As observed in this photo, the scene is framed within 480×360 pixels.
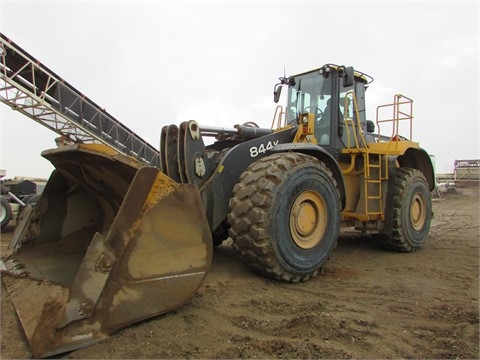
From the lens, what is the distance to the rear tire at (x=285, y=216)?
11.7ft

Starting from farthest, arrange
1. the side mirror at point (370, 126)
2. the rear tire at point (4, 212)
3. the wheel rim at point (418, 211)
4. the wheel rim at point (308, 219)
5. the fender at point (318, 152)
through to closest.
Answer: the rear tire at point (4, 212)
the side mirror at point (370, 126)
the wheel rim at point (418, 211)
the fender at point (318, 152)
the wheel rim at point (308, 219)

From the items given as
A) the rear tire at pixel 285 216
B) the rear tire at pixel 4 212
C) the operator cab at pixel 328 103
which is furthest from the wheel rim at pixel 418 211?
the rear tire at pixel 4 212

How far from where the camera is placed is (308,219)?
13.7 feet

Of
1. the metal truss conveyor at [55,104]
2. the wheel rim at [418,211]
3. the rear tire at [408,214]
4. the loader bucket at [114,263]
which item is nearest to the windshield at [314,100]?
the rear tire at [408,214]

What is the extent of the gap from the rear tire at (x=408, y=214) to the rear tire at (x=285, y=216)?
1965 millimetres

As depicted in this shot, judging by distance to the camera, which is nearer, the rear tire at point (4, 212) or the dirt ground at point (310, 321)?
the dirt ground at point (310, 321)

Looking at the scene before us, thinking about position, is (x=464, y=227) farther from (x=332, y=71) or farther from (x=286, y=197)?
(x=286, y=197)

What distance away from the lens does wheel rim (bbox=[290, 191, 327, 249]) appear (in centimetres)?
398

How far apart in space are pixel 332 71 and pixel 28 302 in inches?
183

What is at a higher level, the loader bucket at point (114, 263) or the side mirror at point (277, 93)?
the side mirror at point (277, 93)

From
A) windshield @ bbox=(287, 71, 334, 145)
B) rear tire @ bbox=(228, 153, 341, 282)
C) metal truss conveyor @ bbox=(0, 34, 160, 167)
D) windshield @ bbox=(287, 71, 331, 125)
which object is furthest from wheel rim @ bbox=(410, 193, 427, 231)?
metal truss conveyor @ bbox=(0, 34, 160, 167)

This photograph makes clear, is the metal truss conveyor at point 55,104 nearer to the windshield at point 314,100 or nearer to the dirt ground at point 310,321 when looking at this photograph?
the windshield at point 314,100

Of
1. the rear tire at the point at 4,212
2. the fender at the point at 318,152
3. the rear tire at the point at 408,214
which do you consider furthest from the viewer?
the rear tire at the point at 4,212

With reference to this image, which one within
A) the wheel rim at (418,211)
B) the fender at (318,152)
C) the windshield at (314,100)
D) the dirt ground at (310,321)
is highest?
the windshield at (314,100)
